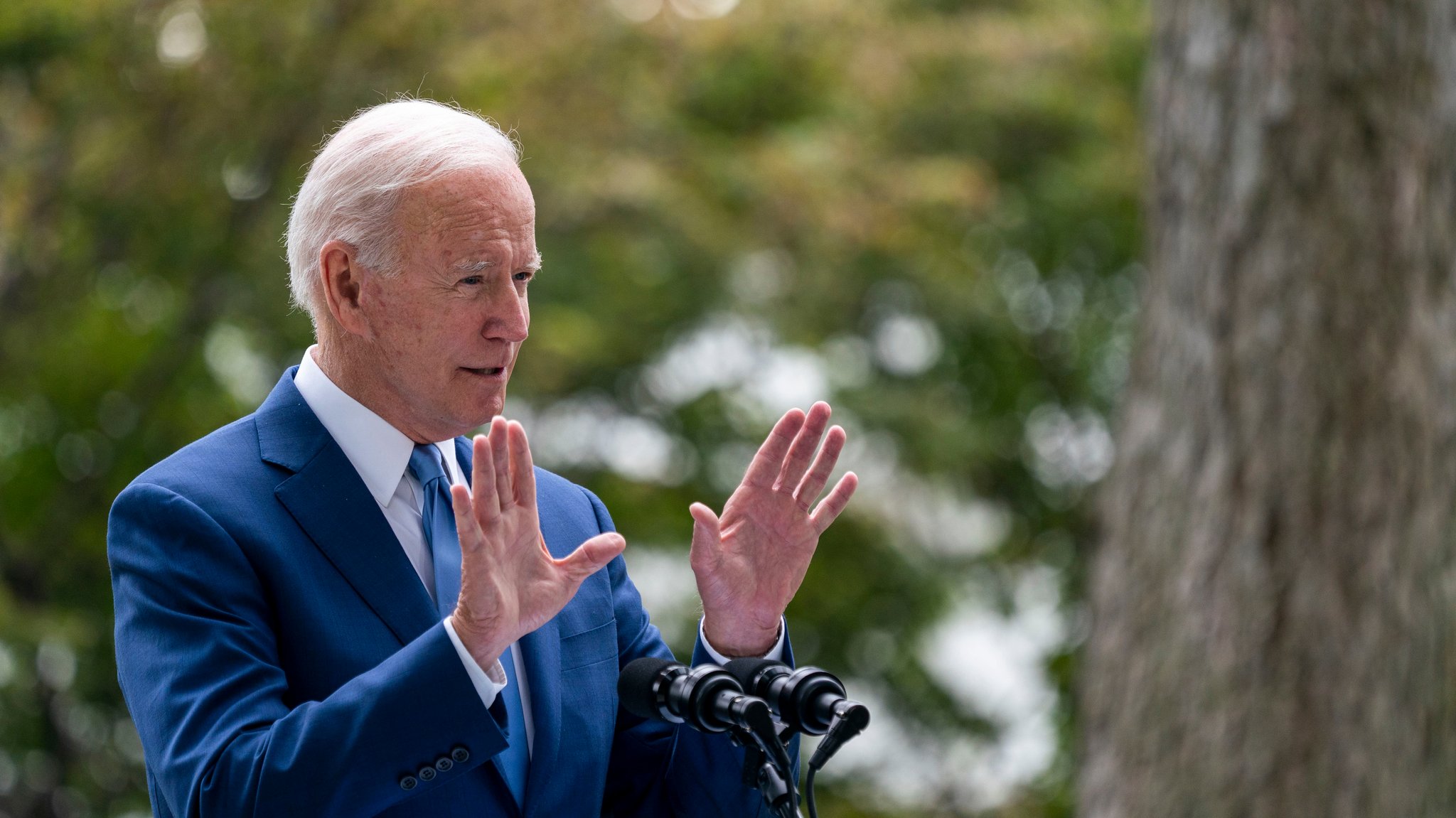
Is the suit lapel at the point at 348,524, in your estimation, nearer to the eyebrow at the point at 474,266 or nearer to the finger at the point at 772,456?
the eyebrow at the point at 474,266

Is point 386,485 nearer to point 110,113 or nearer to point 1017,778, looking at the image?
point 110,113

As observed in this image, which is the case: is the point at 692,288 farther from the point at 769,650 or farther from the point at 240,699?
the point at 240,699

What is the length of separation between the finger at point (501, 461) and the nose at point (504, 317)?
34cm

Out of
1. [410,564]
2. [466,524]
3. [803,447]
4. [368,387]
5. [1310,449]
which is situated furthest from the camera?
[1310,449]

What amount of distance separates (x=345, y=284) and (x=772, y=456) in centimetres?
71

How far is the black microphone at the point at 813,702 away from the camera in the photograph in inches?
84.4

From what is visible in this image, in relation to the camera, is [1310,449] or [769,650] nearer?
[769,650]

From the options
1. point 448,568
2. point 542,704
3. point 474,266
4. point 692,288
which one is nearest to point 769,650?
point 542,704

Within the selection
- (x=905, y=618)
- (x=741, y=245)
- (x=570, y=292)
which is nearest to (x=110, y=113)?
(x=570, y=292)

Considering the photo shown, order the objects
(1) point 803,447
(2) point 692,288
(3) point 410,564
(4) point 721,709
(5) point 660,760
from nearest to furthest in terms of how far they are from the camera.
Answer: (4) point 721,709 < (3) point 410,564 < (1) point 803,447 < (5) point 660,760 < (2) point 692,288

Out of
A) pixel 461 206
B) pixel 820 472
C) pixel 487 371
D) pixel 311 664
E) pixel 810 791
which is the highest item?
pixel 461 206

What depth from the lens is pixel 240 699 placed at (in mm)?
2047

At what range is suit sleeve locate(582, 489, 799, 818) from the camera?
2.55 meters

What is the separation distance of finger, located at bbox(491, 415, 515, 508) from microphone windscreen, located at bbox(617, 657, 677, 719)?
0.40 metres
